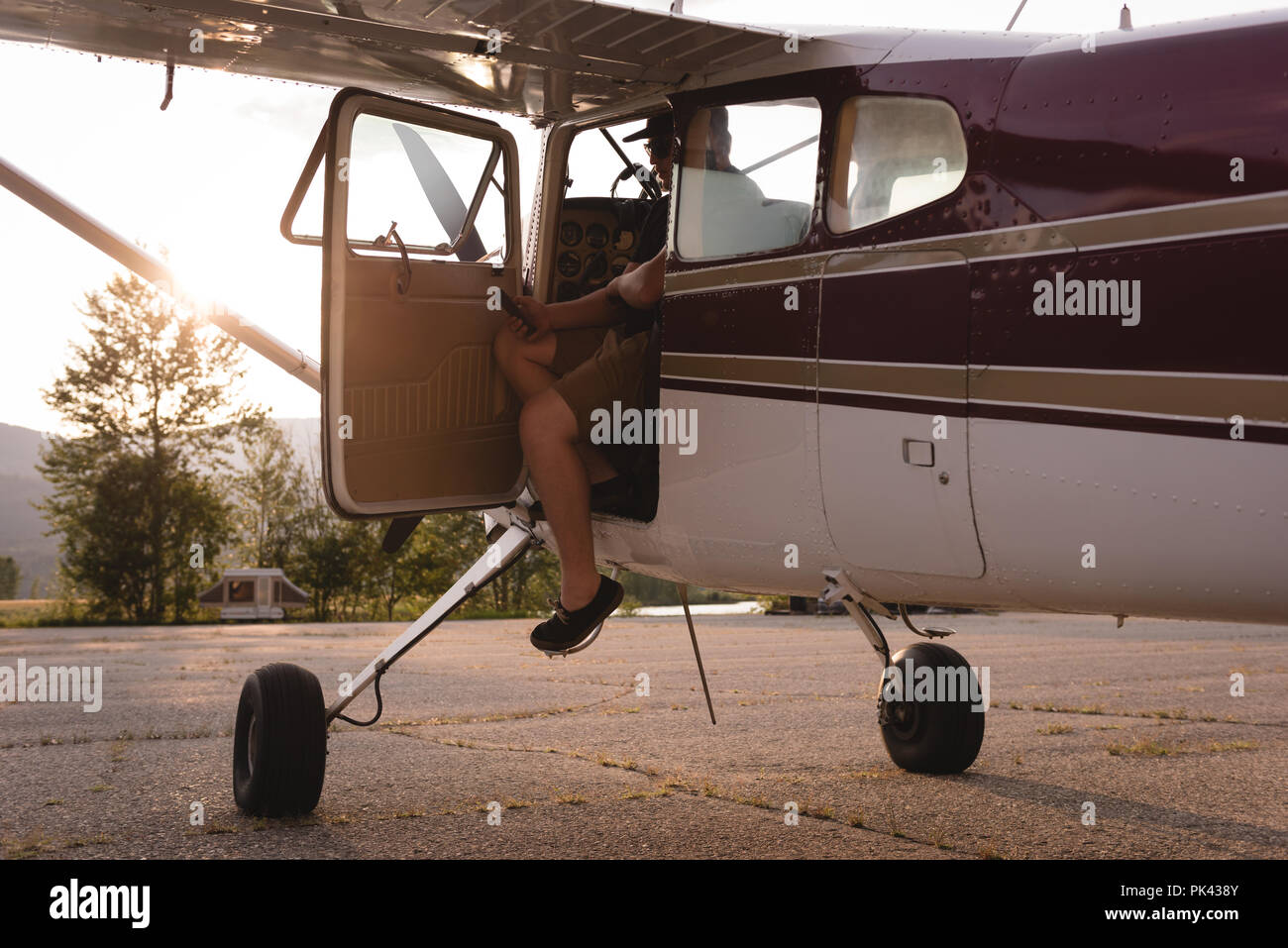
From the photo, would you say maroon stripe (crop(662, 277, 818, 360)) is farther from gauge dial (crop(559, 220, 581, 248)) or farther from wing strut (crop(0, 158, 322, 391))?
wing strut (crop(0, 158, 322, 391))

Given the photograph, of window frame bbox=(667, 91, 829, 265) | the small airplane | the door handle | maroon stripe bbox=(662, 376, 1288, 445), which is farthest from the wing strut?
the door handle

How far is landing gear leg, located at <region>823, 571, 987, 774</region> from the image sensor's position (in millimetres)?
5688

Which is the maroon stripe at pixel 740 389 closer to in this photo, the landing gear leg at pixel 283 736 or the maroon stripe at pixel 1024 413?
the maroon stripe at pixel 1024 413

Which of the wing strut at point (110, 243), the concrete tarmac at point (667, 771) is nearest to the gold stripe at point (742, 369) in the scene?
the concrete tarmac at point (667, 771)

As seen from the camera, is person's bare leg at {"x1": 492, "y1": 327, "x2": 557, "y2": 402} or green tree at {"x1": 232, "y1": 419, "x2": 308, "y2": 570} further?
green tree at {"x1": 232, "y1": 419, "x2": 308, "y2": 570}

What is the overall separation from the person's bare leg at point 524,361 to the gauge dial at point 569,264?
950 mm

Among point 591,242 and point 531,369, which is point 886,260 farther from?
point 591,242

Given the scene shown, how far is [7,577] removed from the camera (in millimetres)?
105375

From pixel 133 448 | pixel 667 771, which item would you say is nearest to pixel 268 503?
pixel 133 448

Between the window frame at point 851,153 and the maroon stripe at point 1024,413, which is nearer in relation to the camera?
the maroon stripe at point 1024,413

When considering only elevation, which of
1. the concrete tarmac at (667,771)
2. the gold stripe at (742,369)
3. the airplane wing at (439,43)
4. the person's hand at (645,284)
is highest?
the airplane wing at (439,43)

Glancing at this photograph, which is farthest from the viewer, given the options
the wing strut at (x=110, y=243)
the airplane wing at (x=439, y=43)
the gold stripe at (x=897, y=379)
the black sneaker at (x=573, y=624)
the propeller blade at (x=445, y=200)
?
the wing strut at (x=110, y=243)

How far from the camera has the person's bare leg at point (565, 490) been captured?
4395 mm

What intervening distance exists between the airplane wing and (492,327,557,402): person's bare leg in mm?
1067
